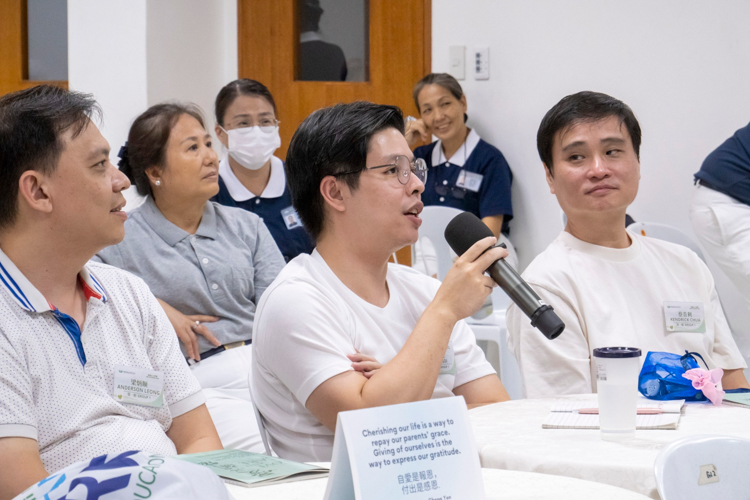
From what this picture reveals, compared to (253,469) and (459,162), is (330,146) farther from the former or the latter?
(459,162)

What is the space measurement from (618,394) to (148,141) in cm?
Answer: 189

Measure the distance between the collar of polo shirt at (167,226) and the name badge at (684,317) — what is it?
4.85 ft

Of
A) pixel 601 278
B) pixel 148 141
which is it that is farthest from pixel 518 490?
pixel 148 141

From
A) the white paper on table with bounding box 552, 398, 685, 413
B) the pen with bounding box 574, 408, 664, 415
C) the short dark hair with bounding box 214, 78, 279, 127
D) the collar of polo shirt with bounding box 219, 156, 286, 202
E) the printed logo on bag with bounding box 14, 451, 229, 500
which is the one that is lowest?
the white paper on table with bounding box 552, 398, 685, 413

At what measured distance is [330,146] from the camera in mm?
1616

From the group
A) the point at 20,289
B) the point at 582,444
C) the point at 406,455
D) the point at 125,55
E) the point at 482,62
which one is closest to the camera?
the point at 406,455

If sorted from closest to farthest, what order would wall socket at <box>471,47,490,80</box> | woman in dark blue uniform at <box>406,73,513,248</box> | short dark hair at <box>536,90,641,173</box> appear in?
short dark hair at <box>536,90,641,173</box>
woman in dark blue uniform at <box>406,73,513,248</box>
wall socket at <box>471,47,490,80</box>

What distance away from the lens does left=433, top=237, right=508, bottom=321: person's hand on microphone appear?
1.46 metres

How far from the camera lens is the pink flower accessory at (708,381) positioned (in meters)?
1.52

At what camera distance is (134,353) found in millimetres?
1455

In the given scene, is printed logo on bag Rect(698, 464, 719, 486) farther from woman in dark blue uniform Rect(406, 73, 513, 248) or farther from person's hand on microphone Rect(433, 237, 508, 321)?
woman in dark blue uniform Rect(406, 73, 513, 248)

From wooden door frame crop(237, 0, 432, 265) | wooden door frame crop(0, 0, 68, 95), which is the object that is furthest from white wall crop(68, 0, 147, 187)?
wooden door frame crop(237, 0, 432, 265)

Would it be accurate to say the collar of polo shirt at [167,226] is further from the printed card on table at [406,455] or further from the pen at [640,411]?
the printed card on table at [406,455]

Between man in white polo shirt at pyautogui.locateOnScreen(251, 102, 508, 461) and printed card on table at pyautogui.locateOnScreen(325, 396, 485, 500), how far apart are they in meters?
0.51
